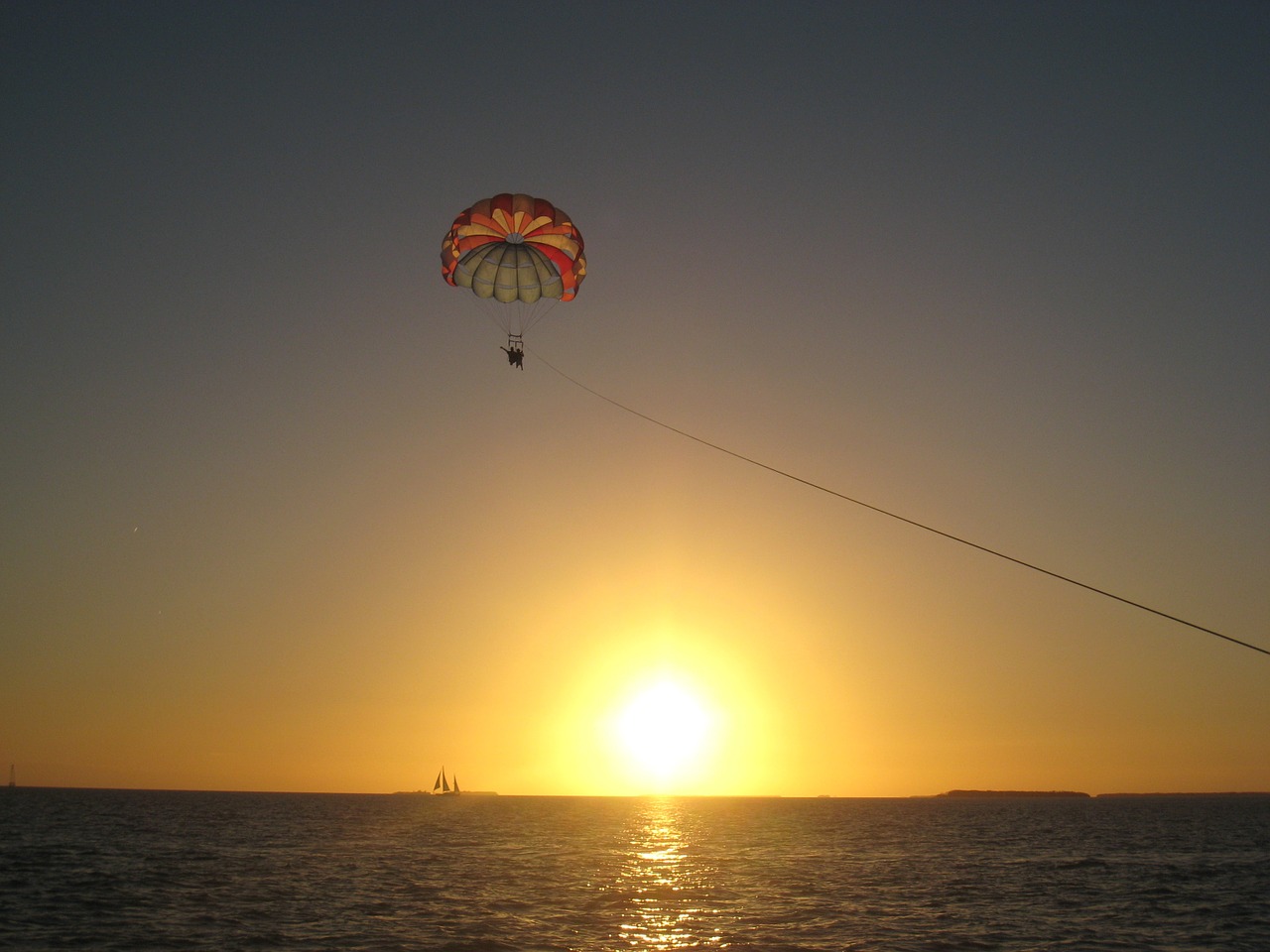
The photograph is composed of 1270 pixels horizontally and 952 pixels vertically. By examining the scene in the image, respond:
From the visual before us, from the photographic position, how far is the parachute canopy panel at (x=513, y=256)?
27.6m

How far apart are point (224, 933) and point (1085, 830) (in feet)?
237

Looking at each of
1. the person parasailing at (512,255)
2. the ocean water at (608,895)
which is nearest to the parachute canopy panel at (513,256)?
the person parasailing at (512,255)

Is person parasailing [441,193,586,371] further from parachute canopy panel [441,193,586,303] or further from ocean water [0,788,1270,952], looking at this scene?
ocean water [0,788,1270,952]

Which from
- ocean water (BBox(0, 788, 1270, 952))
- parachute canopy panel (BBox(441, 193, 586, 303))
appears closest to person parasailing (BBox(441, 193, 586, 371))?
parachute canopy panel (BBox(441, 193, 586, 303))

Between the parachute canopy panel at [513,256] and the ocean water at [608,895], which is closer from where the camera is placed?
the ocean water at [608,895]

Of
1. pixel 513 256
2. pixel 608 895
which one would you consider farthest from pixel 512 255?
pixel 608 895

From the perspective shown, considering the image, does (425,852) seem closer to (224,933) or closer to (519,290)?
(224,933)

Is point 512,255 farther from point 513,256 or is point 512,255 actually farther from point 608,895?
point 608,895

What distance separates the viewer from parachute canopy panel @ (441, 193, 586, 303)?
27625 millimetres

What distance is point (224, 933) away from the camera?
72.4 ft

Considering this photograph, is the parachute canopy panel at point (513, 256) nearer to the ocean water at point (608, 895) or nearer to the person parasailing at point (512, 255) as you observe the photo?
the person parasailing at point (512, 255)

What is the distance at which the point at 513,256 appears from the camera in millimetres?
28219

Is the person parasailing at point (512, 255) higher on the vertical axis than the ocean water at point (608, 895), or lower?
higher

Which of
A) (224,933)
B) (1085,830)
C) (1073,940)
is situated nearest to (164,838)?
(224,933)
